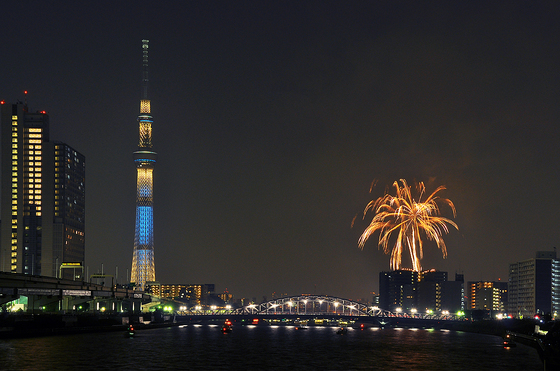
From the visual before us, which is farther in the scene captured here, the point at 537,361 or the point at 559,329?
the point at 559,329

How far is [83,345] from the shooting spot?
438ft

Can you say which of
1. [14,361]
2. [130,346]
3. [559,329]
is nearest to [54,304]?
[130,346]

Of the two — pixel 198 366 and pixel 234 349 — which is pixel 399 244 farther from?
pixel 198 366

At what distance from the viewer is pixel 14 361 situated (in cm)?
9712

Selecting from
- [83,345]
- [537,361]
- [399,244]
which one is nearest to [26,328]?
[83,345]

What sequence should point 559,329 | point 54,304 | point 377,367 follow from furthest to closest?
point 54,304 < point 559,329 < point 377,367

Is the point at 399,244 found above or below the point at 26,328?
above

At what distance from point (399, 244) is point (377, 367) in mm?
53814

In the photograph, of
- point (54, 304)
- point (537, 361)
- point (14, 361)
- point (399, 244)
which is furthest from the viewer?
point (54, 304)

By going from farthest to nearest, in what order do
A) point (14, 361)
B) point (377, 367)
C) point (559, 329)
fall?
point (559, 329) < point (377, 367) < point (14, 361)

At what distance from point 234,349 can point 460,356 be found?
1691 inches

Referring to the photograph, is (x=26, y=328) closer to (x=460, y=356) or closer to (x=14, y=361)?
(x=14, y=361)

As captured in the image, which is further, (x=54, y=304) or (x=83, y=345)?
(x=54, y=304)

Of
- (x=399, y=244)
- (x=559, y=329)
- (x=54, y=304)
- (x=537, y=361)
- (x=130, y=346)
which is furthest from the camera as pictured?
(x=54, y=304)
